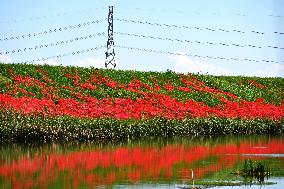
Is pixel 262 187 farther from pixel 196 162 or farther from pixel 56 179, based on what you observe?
pixel 196 162

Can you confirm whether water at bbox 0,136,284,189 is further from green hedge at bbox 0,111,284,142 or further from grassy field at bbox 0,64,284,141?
grassy field at bbox 0,64,284,141

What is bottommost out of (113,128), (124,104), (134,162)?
(134,162)

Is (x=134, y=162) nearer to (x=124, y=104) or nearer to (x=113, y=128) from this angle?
(x=113, y=128)

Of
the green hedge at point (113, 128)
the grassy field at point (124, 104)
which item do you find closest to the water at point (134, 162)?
the green hedge at point (113, 128)

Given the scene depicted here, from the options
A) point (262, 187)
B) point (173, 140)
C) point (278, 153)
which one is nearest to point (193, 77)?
point (173, 140)

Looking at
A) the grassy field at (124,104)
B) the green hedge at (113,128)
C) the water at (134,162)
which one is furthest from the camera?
the grassy field at (124,104)

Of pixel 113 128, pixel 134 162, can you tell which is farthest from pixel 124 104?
pixel 134 162

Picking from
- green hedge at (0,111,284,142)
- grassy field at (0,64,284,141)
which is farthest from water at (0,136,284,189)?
grassy field at (0,64,284,141)

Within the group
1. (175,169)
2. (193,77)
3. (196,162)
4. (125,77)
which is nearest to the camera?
(175,169)

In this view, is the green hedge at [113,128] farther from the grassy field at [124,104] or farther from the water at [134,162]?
the water at [134,162]

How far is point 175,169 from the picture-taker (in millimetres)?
29031

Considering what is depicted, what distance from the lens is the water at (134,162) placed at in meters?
24.7

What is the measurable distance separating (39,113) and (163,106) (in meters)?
15.9

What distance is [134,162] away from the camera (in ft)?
105
